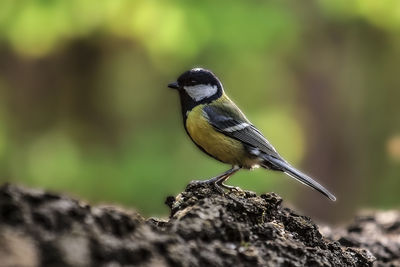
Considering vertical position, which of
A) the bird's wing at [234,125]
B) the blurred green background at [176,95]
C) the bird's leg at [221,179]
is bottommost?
the bird's leg at [221,179]

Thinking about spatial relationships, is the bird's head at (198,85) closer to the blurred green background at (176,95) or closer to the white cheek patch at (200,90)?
the white cheek patch at (200,90)

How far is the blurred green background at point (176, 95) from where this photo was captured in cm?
773

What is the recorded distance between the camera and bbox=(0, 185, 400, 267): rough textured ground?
5.15 ft

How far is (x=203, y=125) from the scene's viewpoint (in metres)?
3.45

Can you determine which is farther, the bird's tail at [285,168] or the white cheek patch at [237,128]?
the white cheek patch at [237,128]

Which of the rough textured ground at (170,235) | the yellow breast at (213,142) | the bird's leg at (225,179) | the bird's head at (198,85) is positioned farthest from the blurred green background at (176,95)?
the rough textured ground at (170,235)

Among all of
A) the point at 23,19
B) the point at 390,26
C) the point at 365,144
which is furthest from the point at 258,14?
the point at 365,144

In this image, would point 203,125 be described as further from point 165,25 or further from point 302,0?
point 302,0

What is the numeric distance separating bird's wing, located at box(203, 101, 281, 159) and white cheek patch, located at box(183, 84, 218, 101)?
0.06m

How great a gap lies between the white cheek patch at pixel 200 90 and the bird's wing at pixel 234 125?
6 cm

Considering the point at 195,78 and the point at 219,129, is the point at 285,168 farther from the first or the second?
the point at 195,78

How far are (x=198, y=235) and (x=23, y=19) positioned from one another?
235 inches

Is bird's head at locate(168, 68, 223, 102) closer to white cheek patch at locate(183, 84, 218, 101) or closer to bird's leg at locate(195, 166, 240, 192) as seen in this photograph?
white cheek patch at locate(183, 84, 218, 101)

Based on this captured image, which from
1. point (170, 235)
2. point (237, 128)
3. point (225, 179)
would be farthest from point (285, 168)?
point (170, 235)
